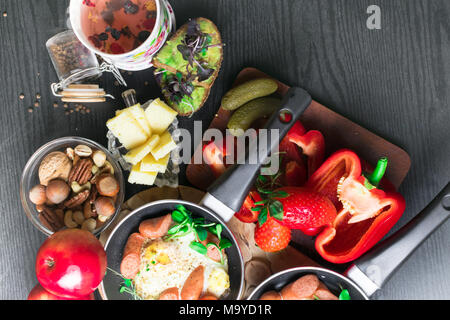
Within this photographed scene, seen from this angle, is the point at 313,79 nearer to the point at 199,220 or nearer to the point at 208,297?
the point at 199,220

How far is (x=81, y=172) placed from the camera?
792mm

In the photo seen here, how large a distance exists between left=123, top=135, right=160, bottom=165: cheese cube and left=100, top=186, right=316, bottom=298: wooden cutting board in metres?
0.10

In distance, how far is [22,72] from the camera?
883mm

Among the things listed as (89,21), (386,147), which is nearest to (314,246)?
(386,147)

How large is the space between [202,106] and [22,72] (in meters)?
0.40

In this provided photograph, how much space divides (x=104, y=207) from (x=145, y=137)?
156 mm

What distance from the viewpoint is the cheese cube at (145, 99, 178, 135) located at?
0.78 metres

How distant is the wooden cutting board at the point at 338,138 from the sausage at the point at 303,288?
0.26 m

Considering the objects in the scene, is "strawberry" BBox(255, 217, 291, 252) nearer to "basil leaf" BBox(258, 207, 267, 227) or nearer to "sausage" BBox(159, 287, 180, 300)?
"basil leaf" BBox(258, 207, 267, 227)

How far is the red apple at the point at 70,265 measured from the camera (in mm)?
687

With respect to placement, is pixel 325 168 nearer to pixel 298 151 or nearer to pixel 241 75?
pixel 298 151

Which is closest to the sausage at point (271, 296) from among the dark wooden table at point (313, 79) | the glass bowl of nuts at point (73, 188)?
the dark wooden table at point (313, 79)

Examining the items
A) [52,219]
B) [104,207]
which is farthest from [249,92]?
[52,219]

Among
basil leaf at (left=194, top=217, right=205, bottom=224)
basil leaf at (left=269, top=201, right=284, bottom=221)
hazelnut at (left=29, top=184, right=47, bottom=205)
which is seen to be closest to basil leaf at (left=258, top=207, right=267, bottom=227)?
basil leaf at (left=269, top=201, right=284, bottom=221)
